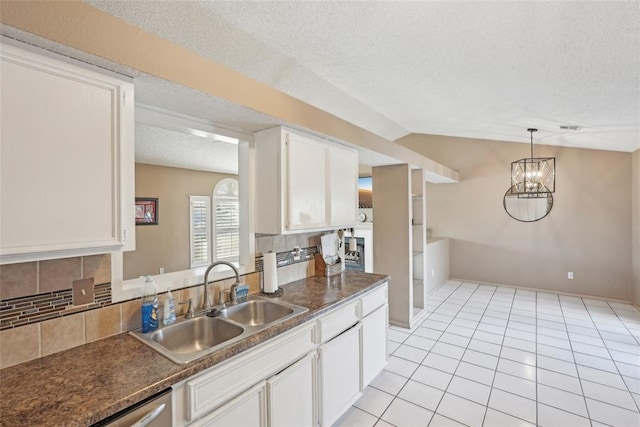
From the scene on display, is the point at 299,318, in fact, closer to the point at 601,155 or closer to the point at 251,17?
the point at 251,17

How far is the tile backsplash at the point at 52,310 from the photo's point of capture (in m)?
1.21

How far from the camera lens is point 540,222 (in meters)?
5.24

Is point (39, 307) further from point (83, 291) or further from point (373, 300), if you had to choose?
point (373, 300)

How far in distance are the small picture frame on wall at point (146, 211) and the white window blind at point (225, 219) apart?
1.06 metres

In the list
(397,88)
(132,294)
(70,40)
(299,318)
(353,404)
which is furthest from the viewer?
(397,88)

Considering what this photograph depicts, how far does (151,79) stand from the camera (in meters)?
1.32

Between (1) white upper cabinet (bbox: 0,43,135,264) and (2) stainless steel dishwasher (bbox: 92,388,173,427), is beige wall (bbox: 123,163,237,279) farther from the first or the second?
(2) stainless steel dishwasher (bbox: 92,388,173,427)

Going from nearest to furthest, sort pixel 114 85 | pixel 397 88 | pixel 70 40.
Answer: pixel 70 40, pixel 114 85, pixel 397 88

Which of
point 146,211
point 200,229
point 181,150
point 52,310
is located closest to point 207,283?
point 52,310

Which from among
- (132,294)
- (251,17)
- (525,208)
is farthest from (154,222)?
(525,208)

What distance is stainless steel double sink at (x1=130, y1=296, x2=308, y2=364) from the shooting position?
1402 millimetres

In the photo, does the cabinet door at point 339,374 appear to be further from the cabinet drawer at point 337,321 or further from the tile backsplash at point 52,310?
the tile backsplash at point 52,310

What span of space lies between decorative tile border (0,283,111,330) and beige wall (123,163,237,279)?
12.0 ft

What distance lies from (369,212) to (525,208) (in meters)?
2.92
